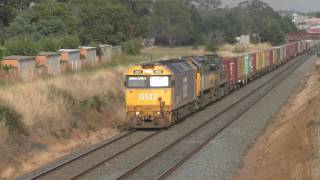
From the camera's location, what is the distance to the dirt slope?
586 inches

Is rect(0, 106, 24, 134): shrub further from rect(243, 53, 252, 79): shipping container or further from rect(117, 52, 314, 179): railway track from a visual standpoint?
rect(243, 53, 252, 79): shipping container

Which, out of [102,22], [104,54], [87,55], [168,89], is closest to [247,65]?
[87,55]

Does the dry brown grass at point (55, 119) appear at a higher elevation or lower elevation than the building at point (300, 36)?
lower

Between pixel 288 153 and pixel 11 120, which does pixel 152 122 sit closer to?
pixel 11 120

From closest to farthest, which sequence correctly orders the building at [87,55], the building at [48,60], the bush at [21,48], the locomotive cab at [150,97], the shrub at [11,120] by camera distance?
1. the shrub at [11,120]
2. the locomotive cab at [150,97]
3. the building at [48,60]
4. the bush at [21,48]
5. the building at [87,55]

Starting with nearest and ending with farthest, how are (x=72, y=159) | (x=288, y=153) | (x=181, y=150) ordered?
(x=288, y=153) < (x=72, y=159) < (x=181, y=150)

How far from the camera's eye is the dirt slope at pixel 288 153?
14.9m

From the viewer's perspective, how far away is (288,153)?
60.4 feet

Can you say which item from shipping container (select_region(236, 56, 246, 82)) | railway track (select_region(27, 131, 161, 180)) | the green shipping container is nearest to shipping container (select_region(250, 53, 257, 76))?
the green shipping container

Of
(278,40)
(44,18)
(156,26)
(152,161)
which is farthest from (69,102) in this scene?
(278,40)

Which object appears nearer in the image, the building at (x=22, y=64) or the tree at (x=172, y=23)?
the building at (x=22, y=64)

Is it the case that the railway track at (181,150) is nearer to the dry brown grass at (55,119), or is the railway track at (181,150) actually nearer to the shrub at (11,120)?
the dry brown grass at (55,119)

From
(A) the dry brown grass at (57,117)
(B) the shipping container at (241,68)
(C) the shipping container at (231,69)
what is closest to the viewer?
(A) the dry brown grass at (57,117)

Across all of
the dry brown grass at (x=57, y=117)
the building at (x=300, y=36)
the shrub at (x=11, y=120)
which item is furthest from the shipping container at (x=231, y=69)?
the building at (x=300, y=36)
